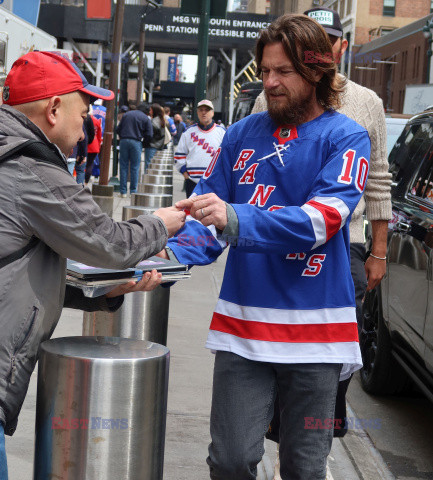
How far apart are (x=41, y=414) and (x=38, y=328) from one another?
1.40ft

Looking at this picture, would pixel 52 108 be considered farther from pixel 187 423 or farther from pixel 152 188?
pixel 152 188

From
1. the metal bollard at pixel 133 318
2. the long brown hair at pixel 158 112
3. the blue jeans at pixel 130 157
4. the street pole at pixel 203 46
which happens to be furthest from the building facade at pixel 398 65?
the metal bollard at pixel 133 318

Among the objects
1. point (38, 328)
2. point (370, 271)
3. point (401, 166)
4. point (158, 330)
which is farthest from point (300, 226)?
point (401, 166)

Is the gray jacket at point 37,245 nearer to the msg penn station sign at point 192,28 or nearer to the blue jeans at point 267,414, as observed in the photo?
the blue jeans at point 267,414

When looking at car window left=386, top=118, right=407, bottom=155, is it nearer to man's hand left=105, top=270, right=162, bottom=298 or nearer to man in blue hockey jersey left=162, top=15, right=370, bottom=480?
man in blue hockey jersey left=162, top=15, right=370, bottom=480

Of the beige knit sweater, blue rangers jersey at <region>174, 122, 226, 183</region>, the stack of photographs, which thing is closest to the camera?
the stack of photographs

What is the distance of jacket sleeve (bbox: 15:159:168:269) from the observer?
103 inches

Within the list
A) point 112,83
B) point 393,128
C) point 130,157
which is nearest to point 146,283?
point 393,128

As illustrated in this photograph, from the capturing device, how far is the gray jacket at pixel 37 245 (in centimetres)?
261

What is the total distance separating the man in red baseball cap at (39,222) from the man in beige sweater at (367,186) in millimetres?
1628

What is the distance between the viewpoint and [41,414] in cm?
304

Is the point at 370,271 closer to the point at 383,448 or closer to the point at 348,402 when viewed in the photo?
the point at 383,448

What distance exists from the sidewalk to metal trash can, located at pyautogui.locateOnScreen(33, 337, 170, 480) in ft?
4.72

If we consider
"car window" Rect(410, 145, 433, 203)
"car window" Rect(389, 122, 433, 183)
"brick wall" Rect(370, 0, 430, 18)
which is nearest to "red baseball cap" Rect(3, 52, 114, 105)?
"car window" Rect(410, 145, 433, 203)
